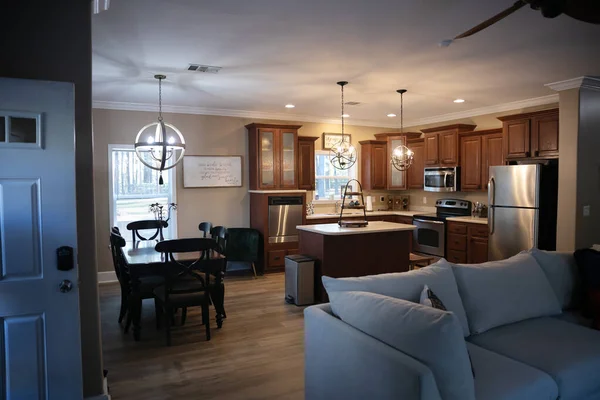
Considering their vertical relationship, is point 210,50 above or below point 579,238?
above

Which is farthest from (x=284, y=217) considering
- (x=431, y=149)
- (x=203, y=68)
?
(x=203, y=68)

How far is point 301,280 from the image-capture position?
4.97m

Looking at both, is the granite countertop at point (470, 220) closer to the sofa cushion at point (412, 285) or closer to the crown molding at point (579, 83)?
the crown molding at point (579, 83)

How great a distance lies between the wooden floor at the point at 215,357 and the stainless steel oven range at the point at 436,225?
316 cm

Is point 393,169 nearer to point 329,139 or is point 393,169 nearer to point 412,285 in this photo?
point 329,139

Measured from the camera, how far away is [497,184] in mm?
5852

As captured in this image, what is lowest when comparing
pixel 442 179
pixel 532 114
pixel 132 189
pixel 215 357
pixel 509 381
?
pixel 215 357

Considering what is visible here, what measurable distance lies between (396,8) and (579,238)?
3802 millimetres

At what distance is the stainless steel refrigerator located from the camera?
212 inches

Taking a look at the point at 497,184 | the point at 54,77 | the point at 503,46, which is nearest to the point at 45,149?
the point at 54,77

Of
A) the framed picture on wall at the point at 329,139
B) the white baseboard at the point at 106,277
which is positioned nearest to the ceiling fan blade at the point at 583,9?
the framed picture on wall at the point at 329,139

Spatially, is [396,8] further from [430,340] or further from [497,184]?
[497,184]

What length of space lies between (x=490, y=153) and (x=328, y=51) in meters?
3.90

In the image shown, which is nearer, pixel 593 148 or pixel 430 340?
pixel 430 340
